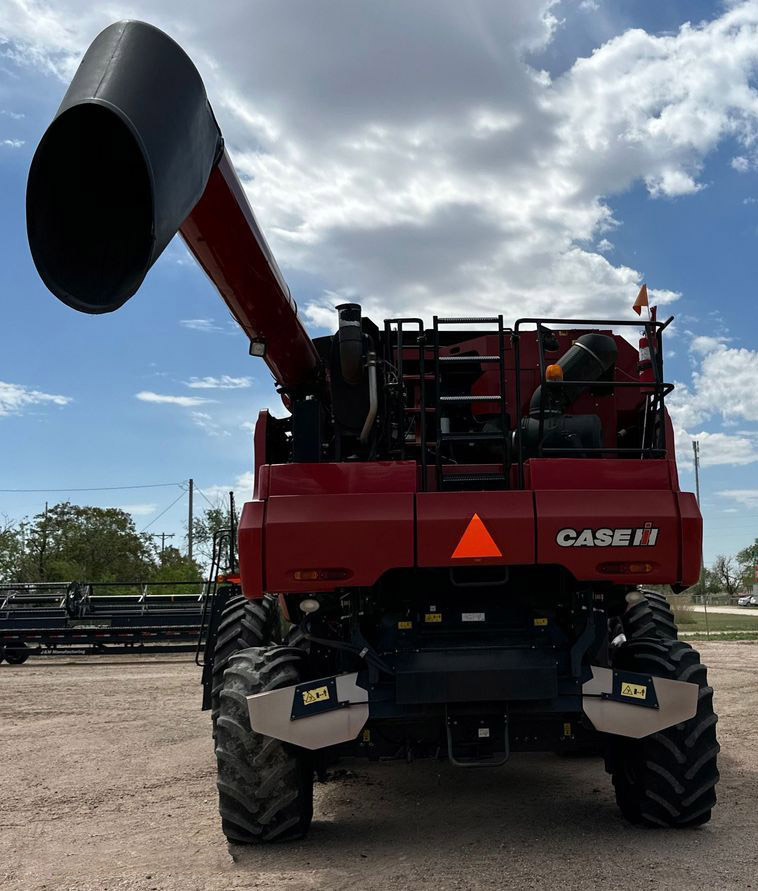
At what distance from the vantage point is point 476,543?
16.8 ft

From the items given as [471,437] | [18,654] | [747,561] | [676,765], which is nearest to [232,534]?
[471,437]

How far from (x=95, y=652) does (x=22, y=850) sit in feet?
52.3

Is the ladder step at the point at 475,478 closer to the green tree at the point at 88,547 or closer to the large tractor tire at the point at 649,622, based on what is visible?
the large tractor tire at the point at 649,622

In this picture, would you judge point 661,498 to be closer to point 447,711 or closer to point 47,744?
point 447,711

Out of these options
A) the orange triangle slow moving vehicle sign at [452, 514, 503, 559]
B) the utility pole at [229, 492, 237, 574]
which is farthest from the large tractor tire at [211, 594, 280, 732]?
the orange triangle slow moving vehicle sign at [452, 514, 503, 559]

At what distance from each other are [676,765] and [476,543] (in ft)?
5.96

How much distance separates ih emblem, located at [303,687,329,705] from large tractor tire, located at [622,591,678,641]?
8.93ft

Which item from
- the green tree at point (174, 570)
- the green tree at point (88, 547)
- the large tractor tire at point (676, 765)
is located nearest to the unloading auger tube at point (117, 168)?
the large tractor tire at point (676, 765)

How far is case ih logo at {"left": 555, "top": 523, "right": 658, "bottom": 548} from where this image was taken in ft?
17.0

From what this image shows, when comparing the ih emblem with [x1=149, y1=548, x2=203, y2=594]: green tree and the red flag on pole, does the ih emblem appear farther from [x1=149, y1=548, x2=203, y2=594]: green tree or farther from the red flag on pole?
[x1=149, y1=548, x2=203, y2=594]: green tree

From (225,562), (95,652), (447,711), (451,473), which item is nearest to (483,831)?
(447,711)

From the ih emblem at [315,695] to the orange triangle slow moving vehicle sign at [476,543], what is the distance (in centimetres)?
108

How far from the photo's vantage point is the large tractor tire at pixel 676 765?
17.6ft

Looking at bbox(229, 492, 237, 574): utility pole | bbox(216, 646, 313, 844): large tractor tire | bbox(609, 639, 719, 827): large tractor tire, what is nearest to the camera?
bbox(216, 646, 313, 844): large tractor tire
